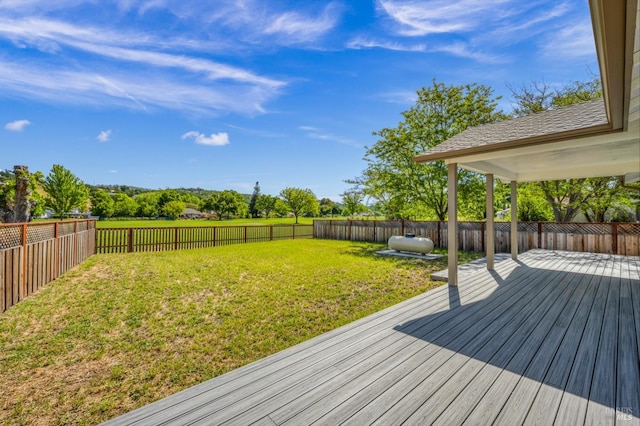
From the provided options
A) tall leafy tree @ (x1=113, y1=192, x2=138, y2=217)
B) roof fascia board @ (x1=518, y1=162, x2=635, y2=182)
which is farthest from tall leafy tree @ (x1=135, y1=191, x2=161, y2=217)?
roof fascia board @ (x1=518, y1=162, x2=635, y2=182)

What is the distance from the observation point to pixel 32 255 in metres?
5.05

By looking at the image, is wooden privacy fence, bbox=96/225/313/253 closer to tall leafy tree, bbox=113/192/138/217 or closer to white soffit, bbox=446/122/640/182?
white soffit, bbox=446/122/640/182

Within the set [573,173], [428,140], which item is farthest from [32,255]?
[428,140]

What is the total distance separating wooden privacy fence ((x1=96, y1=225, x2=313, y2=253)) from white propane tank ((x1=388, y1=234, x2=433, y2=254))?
8281 mm

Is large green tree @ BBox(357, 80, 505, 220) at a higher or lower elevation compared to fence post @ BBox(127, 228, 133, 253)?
higher

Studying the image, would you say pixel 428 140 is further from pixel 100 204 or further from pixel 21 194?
pixel 100 204

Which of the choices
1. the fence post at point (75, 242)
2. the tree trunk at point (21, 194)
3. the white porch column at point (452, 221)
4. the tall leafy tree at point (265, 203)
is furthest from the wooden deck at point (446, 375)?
the tall leafy tree at point (265, 203)

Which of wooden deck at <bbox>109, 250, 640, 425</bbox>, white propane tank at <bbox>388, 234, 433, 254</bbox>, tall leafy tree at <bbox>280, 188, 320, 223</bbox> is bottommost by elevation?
wooden deck at <bbox>109, 250, 640, 425</bbox>

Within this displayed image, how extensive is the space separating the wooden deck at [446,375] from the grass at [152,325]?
91cm

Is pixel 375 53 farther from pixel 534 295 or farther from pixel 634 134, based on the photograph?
pixel 534 295

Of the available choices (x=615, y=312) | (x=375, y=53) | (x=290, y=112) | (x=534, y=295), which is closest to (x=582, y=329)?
(x=615, y=312)

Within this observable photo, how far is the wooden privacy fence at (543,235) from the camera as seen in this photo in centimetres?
834

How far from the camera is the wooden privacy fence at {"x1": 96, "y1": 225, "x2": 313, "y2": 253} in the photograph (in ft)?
36.3

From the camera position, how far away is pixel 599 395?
1857mm
